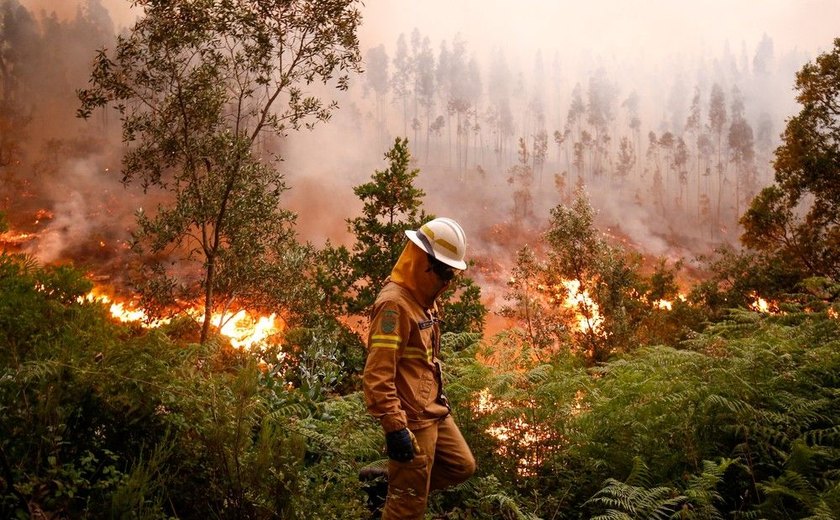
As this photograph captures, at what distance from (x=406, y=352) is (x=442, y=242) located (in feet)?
3.36

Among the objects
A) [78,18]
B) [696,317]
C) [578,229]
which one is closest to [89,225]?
[78,18]

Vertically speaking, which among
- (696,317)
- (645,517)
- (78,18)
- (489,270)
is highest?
(78,18)

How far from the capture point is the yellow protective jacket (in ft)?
13.2

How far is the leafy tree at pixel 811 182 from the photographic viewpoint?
1916cm

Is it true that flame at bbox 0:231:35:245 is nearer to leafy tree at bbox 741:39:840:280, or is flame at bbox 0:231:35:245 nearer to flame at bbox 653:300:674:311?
flame at bbox 653:300:674:311

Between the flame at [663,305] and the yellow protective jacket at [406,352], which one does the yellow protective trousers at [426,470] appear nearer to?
the yellow protective jacket at [406,352]

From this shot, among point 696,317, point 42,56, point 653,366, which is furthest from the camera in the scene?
point 42,56

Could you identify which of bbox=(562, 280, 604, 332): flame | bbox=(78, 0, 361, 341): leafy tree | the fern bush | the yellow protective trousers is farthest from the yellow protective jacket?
bbox=(562, 280, 604, 332): flame

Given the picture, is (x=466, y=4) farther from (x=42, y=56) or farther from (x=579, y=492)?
(x=579, y=492)

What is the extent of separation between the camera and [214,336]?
4.68 m

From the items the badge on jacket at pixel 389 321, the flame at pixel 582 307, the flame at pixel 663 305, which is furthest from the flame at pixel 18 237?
the badge on jacket at pixel 389 321

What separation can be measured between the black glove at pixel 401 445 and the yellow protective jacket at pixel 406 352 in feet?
0.16

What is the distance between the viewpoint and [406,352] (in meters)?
4.44

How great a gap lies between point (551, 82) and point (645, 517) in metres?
160
